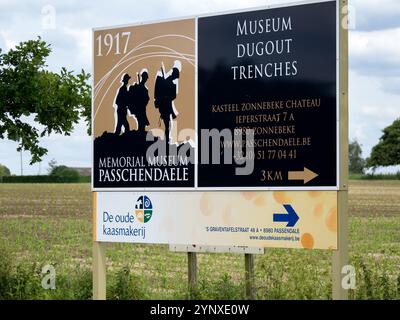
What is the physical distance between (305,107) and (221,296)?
2.66 metres

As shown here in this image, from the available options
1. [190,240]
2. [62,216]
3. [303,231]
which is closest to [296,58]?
[303,231]

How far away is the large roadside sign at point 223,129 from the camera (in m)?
8.83

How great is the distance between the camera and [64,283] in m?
11.0

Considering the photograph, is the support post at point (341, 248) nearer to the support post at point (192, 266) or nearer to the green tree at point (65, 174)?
the support post at point (192, 266)

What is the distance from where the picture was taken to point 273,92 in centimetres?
916

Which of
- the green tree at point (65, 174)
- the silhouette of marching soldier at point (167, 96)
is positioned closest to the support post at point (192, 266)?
the silhouette of marching soldier at point (167, 96)

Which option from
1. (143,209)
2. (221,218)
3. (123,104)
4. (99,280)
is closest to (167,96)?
(123,104)

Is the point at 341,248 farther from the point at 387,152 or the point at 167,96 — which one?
the point at 387,152

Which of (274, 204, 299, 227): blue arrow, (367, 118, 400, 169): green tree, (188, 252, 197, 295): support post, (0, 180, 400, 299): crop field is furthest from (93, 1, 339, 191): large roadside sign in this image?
(367, 118, 400, 169): green tree

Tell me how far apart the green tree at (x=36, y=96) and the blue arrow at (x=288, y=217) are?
15.9 ft

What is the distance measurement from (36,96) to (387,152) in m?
116

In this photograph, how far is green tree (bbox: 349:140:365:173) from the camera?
5591 inches

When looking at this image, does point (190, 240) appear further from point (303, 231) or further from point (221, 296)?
point (303, 231)

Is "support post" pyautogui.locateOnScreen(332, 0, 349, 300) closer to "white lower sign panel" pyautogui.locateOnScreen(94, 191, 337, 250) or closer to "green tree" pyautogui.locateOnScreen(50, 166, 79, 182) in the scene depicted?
"white lower sign panel" pyautogui.locateOnScreen(94, 191, 337, 250)
